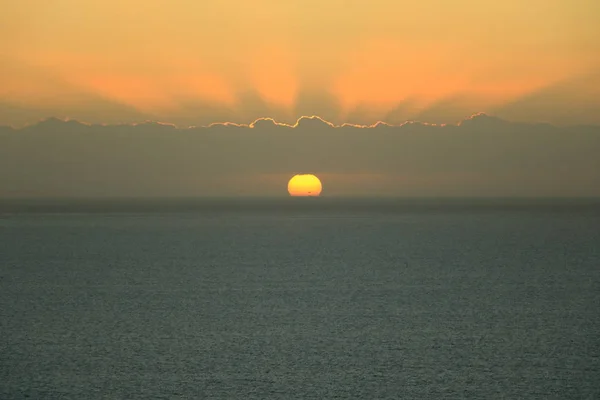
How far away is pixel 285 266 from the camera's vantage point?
38.0 metres

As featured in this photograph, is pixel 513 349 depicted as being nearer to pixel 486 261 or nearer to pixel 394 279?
pixel 394 279

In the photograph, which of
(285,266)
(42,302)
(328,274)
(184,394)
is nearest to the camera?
(184,394)

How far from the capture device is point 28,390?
12992 mm

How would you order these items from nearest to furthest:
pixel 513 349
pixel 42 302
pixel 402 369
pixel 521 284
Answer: pixel 402 369 → pixel 513 349 → pixel 42 302 → pixel 521 284

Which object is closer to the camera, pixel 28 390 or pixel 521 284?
pixel 28 390

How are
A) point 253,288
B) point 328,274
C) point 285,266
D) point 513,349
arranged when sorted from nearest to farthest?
point 513,349, point 253,288, point 328,274, point 285,266

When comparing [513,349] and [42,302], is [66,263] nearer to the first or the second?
[42,302]

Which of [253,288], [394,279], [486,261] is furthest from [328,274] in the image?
[486,261]

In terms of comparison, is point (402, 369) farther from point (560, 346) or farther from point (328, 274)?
point (328, 274)

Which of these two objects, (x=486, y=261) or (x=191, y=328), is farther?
(x=486, y=261)

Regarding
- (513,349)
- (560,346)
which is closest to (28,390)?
(513,349)

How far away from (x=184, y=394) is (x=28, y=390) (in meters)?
2.43

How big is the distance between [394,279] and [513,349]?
1514cm

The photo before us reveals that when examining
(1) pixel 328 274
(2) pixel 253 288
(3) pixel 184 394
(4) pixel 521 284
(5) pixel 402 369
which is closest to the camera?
(3) pixel 184 394
